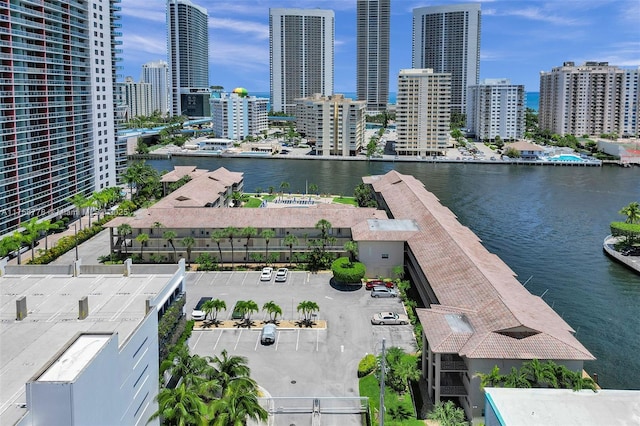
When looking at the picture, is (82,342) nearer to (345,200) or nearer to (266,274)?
(266,274)

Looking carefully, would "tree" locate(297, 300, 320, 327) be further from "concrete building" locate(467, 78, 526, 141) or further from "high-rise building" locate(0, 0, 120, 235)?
"concrete building" locate(467, 78, 526, 141)

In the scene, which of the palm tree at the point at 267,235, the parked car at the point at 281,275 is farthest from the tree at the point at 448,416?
the palm tree at the point at 267,235

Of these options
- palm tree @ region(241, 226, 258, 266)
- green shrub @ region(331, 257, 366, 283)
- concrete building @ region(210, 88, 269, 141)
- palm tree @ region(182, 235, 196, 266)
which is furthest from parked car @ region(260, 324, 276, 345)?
concrete building @ region(210, 88, 269, 141)

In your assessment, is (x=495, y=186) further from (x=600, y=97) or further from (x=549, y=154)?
(x=600, y=97)

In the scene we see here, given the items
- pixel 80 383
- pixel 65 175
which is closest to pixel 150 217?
pixel 65 175

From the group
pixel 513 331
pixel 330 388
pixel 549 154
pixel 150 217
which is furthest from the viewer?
pixel 549 154

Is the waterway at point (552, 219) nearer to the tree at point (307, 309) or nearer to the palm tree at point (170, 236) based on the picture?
the tree at point (307, 309)

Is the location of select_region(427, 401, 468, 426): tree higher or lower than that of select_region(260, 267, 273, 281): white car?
lower
